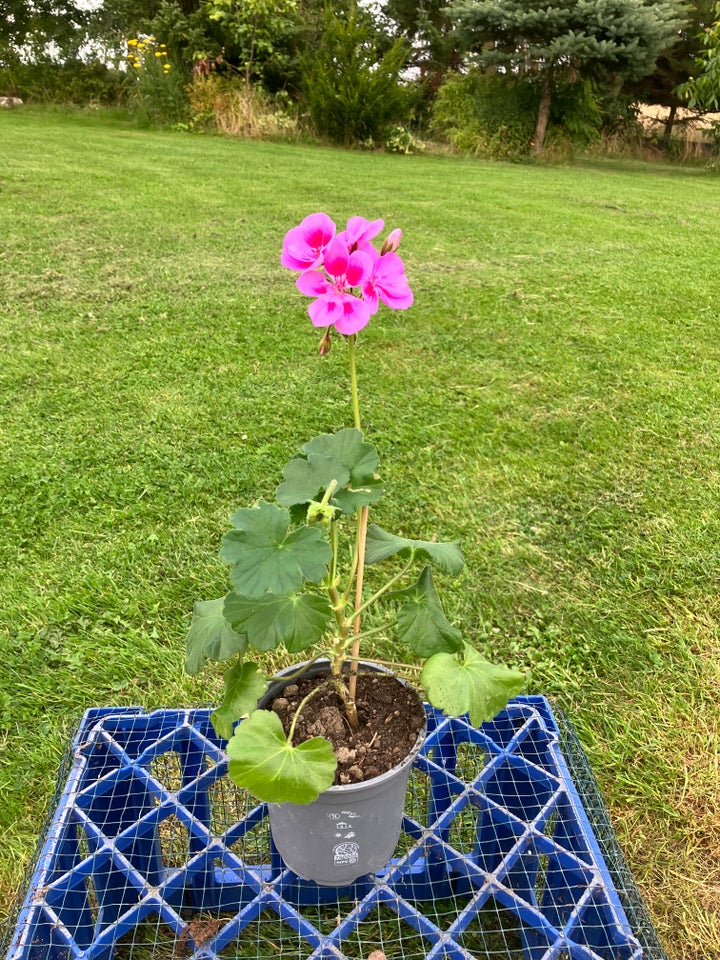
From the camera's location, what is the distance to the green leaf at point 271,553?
0.85 m

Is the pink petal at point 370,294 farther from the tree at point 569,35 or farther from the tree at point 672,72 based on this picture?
the tree at point 672,72

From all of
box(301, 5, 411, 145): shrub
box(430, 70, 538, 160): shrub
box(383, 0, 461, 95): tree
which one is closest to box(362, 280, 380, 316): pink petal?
box(301, 5, 411, 145): shrub

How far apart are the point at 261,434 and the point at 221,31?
417 inches

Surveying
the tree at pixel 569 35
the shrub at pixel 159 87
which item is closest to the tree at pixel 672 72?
the tree at pixel 569 35

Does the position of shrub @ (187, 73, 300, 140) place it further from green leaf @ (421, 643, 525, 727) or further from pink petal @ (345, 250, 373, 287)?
green leaf @ (421, 643, 525, 727)

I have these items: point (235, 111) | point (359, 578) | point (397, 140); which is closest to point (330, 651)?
point (359, 578)

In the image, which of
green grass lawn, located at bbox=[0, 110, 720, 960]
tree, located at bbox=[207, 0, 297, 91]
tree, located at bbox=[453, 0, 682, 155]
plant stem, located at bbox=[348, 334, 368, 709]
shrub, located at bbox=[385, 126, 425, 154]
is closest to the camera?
plant stem, located at bbox=[348, 334, 368, 709]

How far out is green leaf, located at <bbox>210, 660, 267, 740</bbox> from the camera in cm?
99

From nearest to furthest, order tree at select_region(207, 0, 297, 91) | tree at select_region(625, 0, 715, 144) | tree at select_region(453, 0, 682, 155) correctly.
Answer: tree at select_region(453, 0, 682, 155)
tree at select_region(207, 0, 297, 91)
tree at select_region(625, 0, 715, 144)

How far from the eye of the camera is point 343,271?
3.00 feet

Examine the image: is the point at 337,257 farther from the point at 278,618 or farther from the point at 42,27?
the point at 42,27

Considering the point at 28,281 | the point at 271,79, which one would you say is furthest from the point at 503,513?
the point at 271,79

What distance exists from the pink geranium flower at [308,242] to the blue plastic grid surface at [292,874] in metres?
0.81

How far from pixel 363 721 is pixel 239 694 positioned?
23cm
